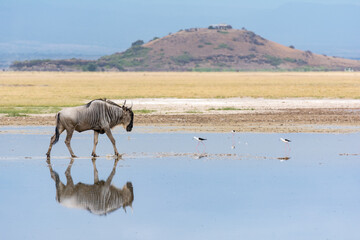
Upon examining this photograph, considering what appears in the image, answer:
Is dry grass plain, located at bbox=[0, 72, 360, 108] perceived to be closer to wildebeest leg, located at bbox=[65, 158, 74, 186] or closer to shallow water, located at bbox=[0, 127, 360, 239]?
shallow water, located at bbox=[0, 127, 360, 239]

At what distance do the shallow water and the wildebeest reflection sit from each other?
15 centimetres

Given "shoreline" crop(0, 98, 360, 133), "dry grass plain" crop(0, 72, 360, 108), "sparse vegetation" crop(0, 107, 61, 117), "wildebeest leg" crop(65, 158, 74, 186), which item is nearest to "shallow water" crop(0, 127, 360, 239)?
"wildebeest leg" crop(65, 158, 74, 186)

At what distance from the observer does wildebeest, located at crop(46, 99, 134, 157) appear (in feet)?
56.0

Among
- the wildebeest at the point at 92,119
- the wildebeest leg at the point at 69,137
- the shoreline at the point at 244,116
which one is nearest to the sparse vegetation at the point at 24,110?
the shoreline at the point at 244,116

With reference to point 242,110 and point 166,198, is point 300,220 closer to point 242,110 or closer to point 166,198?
point 166,198

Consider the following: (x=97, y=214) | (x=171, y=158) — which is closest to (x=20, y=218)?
(x=97, y=214)

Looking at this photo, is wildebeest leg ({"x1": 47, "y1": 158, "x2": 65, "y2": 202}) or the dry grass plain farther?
the dry grass plain

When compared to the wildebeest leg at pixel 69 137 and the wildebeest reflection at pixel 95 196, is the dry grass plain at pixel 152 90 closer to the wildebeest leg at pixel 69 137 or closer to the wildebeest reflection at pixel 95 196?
the wildebeest leg at pixel 69 137

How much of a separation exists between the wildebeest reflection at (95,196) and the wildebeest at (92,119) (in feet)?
10.1

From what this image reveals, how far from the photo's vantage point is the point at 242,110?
110ft

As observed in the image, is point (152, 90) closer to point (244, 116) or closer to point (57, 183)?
point (244, 116)

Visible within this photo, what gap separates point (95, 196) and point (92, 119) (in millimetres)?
5205

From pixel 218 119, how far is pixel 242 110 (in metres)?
5.24

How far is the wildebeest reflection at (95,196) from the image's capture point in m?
11.5
